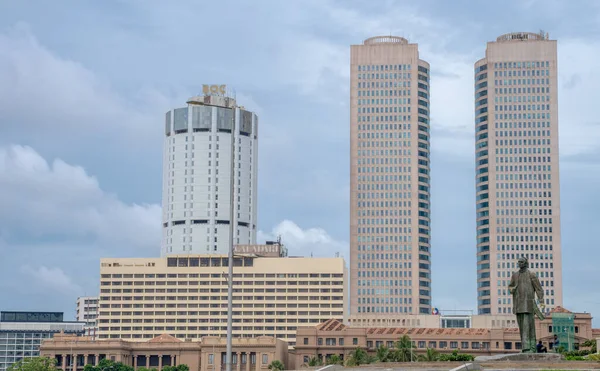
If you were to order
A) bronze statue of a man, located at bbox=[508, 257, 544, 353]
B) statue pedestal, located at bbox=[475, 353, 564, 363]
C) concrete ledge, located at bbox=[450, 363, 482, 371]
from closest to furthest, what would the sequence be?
concrete ledge, located at bbox=[450, 363, 482, 371], statue pedestal, located at bbox=[475, 353, 564, 363], bronze statue of a man, located at bbox=[508, 257, 544, 353]

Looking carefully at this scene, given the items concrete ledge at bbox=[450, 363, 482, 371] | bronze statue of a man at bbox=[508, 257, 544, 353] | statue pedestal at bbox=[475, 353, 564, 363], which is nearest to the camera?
concrete ledge at bbox=[450, 363, 482, 371]

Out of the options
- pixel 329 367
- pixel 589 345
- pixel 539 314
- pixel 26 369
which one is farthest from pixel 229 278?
pixel 26 369

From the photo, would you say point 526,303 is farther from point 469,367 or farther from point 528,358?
point 469,367

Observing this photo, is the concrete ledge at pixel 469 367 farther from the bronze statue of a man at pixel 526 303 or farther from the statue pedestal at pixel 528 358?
the bronze statue of a man at pixel 526 303

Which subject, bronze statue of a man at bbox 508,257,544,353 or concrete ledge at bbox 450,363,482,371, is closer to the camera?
concrete ledge at bbox 450,363,482,371

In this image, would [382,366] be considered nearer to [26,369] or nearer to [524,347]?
[524,347]

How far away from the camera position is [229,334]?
68312 mm

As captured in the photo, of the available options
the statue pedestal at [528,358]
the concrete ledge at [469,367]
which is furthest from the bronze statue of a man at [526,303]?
the concrete ledge at [469,367]

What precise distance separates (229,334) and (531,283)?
2671 centimetres

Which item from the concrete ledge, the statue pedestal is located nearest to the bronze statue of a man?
the statue pedestal

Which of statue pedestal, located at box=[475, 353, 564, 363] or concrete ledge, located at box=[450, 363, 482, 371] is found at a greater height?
statue pedestal, located at box=[475, 353, 564, 363]

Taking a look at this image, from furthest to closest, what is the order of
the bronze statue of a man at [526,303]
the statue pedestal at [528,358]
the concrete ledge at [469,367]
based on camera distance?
the bronze statue of a man at [526,303]
the statue pedestal at [528,358]
the concrete ledge at [469,367]

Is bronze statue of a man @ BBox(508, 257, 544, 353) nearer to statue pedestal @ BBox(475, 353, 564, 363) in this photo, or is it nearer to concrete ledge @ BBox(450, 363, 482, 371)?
statue pedestal @ BBox(475, 353, 564, 363)

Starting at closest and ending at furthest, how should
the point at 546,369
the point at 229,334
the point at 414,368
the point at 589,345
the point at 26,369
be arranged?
the point at 229,334
the point at 546,369
the point at 414,368
the point at 589,345
the point at 26,369
